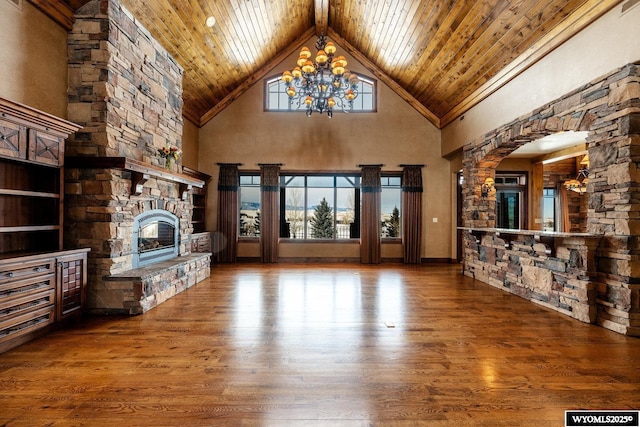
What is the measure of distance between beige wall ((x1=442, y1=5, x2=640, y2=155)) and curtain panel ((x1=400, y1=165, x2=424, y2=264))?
7.55 ft

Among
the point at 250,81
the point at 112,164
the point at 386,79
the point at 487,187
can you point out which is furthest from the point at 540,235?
the point at 250,81

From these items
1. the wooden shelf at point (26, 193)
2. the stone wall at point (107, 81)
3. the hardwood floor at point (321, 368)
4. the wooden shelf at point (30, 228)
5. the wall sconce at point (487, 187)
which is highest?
the stone wall at point (107, 81)

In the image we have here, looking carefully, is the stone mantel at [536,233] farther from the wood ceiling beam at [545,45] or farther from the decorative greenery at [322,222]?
the decorative greenery at [322,222]

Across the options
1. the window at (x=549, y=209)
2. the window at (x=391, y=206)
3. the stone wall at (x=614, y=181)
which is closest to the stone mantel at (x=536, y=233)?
the stone wall at (x=614, y=181)

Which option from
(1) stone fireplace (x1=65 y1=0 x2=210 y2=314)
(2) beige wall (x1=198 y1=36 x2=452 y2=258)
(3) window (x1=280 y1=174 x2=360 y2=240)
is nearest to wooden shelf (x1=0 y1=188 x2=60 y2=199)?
(1) stone fireplace (x1=65 y1=0 x2=210 y2=314)

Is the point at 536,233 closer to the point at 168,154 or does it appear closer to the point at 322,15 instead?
the point at 168,154

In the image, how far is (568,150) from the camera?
7582mm

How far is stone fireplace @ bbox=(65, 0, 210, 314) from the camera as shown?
4.02 meters

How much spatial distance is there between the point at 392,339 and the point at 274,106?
7.35 m

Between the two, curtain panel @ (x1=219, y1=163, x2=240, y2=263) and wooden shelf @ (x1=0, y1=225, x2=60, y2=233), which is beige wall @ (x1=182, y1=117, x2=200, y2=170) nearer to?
curtain panel @ (x1=219, y1=163, x2=240, y2=263)

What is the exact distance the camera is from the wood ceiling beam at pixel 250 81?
862 cm

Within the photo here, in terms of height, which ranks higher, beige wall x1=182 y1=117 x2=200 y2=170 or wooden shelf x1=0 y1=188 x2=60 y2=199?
beige wall x1=182 y1=117 x2=200 y2=170

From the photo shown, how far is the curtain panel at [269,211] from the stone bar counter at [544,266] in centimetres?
487

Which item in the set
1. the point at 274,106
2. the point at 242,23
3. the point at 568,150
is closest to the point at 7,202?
the point at 242,23
